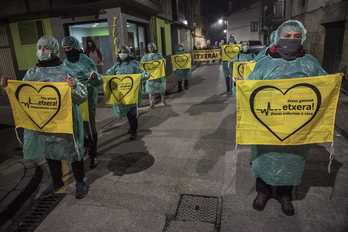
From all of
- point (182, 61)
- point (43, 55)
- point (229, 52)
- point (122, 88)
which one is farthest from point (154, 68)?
point (43, 55)

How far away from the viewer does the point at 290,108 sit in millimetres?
2627

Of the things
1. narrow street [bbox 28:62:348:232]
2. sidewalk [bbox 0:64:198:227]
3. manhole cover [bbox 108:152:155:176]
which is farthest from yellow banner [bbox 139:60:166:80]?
sidewalk [bbox 0:64:198:227]

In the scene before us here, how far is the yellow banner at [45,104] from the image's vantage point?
9.78 ft

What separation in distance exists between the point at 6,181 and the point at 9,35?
31.9 ft

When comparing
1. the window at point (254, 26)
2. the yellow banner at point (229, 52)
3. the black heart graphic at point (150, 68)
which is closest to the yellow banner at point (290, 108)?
the black heart graphic at point (150, 68)

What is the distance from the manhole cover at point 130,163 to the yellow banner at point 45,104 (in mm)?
1369

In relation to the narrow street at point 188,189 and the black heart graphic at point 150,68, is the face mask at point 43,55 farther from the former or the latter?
the black heart graphic at point 150,68

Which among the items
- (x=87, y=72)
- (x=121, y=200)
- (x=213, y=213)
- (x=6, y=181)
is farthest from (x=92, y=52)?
(x=213, y=213)

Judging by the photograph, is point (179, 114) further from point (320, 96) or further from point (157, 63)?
point (320, 96)

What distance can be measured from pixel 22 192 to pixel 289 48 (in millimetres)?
3898

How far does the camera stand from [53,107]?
3035 mm

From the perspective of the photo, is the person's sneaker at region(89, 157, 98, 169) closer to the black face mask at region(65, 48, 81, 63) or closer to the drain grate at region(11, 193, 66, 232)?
the drain grate at region(11, 193, 66, 232)

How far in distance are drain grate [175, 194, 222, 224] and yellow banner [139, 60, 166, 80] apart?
16.6ft

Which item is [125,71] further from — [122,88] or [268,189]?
[268,189]
